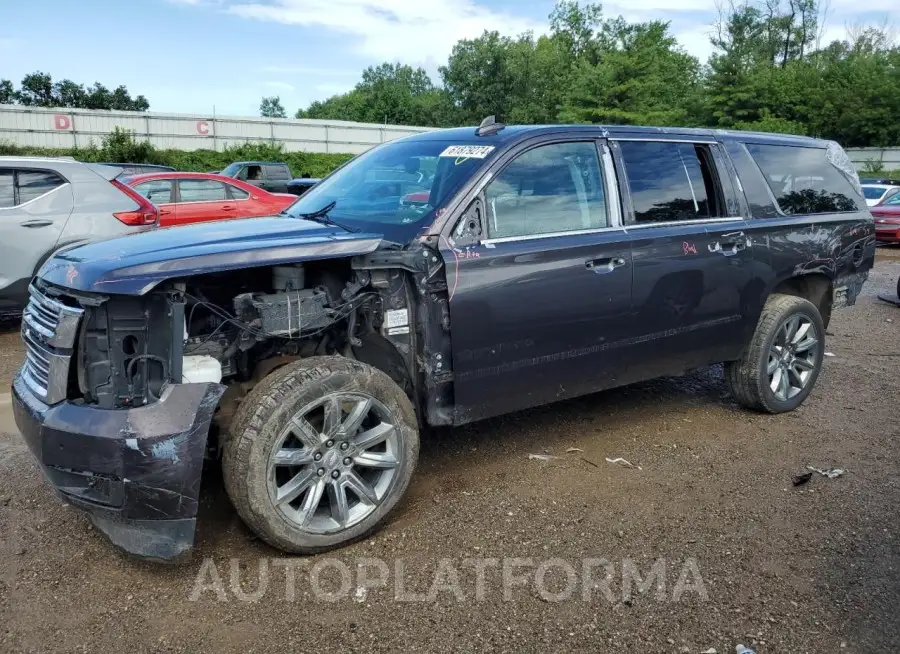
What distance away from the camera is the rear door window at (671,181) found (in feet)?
14.0

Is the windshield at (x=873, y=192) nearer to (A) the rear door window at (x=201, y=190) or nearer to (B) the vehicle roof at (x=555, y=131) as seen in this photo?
(A) the rear door window at (x=201, y=190)

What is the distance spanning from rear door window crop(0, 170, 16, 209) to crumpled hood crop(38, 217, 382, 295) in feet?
15.2

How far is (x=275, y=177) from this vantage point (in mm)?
20922

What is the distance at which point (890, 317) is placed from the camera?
9.03 metres

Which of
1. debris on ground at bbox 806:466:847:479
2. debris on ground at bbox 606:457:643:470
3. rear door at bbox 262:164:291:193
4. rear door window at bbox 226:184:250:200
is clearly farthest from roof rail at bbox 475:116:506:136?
rear door at bbox 262:164:291:193

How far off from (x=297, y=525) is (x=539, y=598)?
1046mm

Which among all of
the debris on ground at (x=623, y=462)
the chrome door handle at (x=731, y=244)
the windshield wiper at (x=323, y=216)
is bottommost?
the debris on ground at (x=623, y=462)

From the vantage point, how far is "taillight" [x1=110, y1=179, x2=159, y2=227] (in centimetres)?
771

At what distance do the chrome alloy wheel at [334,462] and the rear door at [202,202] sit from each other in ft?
30.2

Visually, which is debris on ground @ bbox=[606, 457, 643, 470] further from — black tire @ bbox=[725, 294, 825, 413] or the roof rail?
the roof rail

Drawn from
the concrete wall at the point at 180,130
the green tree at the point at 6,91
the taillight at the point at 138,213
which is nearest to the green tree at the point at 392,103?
the concrete wall at the point at 180,130

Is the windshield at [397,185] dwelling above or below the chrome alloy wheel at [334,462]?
above

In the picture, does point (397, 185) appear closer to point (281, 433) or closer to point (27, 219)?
point (281, 433)

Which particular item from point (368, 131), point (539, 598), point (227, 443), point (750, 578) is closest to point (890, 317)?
point (750, 578)
